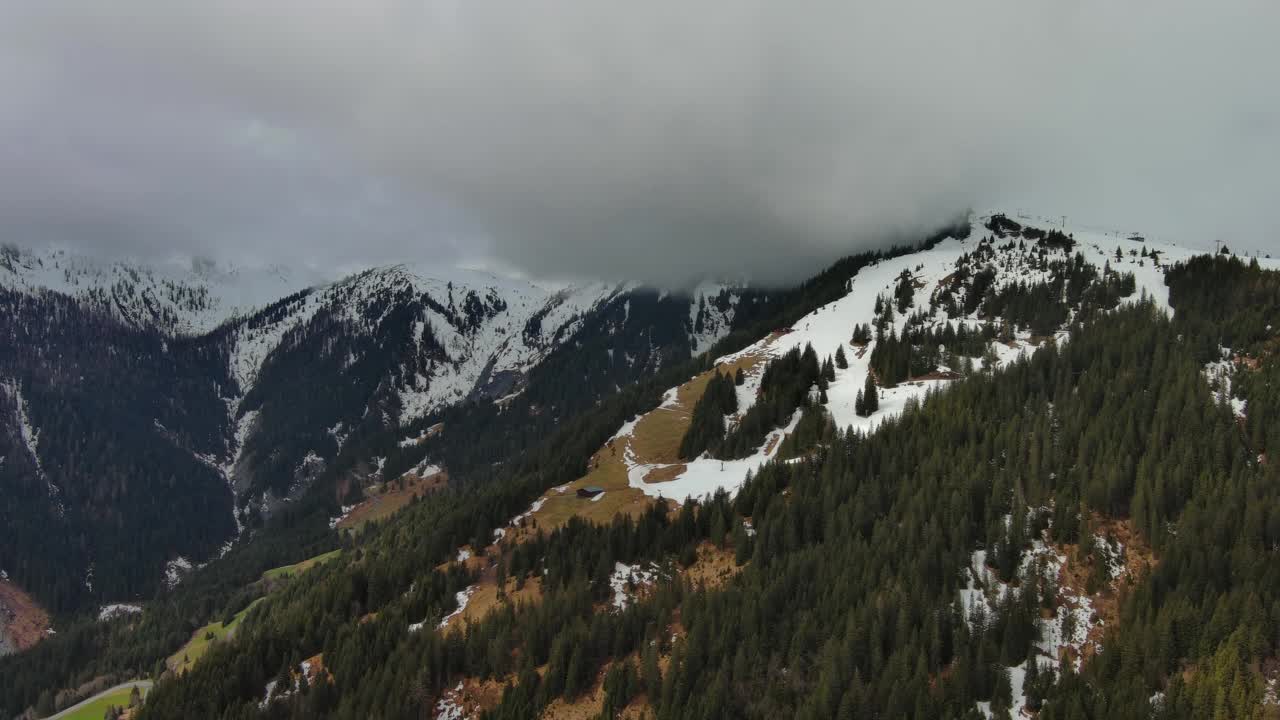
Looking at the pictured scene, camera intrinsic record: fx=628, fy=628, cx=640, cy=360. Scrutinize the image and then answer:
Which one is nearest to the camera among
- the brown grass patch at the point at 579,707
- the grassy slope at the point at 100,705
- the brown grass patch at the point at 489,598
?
the brown grass patch at the point at 579,707

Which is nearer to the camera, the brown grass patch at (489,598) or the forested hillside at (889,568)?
the forested hillside at (889,568)

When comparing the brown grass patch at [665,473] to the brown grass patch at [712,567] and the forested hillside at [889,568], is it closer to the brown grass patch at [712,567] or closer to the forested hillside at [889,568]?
the forested hillside at [889,568]

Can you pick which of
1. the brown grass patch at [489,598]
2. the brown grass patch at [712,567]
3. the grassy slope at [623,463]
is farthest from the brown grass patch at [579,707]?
the grassy slope at [623,463]

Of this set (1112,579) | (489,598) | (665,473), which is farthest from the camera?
(665,473)

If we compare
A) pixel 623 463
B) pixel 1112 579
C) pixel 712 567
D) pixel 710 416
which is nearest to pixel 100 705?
pixel 623 463

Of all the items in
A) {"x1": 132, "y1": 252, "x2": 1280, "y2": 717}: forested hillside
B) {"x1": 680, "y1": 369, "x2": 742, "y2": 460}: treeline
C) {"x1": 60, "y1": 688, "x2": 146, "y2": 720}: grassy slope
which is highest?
{"x1": 680, "y1": 369, "x2": 742, "y2": 460}: treeline

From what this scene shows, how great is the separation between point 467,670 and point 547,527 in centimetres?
3798

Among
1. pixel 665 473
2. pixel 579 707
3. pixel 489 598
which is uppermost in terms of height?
pixel 665 473

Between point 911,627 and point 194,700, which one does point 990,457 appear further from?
point 194,700

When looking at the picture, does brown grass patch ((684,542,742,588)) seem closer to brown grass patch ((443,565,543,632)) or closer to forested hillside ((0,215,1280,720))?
forested hillside ((0,215,1280,720))

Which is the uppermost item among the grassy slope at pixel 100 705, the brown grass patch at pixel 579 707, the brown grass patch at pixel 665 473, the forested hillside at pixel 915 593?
the brown grass patch at pixel 665 473

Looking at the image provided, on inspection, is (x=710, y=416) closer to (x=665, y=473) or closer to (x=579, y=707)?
(x=665, y=473)

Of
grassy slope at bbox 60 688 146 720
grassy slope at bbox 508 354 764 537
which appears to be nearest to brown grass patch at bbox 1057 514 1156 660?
grassy slope at bbox 508 354 764 537

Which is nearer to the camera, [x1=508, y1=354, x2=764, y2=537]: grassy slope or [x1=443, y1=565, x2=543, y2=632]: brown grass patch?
[x1=443, y1=565, x2=543, y2=632]: brown grass patch
